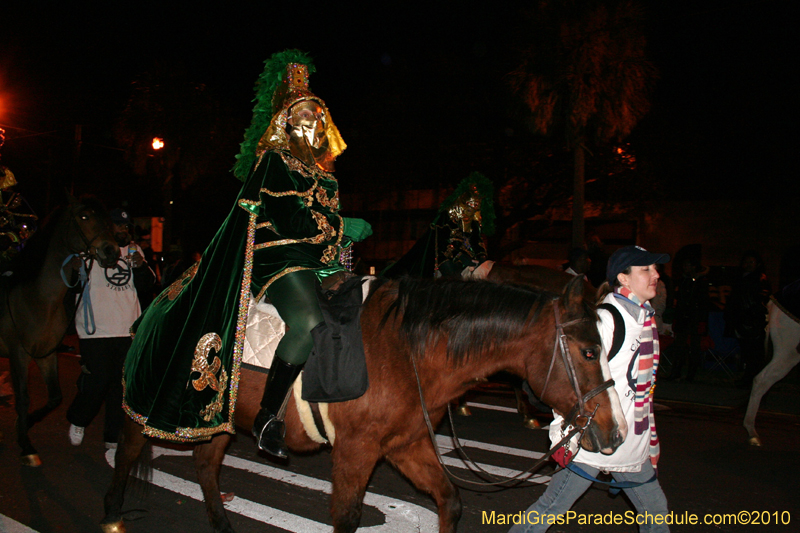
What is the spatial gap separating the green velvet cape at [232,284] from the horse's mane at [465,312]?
72 cm

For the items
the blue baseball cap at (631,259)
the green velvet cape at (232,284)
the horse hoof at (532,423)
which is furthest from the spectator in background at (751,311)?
the green velvet cape at (232,284)

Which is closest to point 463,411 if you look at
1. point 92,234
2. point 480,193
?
point 480,193

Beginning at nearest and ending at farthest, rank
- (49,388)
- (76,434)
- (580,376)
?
(580,376) → (49,388) → (76,434)

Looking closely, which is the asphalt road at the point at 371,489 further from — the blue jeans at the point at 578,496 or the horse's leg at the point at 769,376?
the blue jeans at the point at 578,496

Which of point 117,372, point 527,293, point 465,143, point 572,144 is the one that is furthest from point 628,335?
point 465,143

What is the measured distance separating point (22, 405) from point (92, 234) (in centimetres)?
184

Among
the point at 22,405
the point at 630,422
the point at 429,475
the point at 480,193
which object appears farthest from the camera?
the point at 480,193

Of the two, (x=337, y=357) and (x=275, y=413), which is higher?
(x=337, y=357)

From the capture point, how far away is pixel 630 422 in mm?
3117

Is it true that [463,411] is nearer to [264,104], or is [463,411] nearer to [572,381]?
[572,381]

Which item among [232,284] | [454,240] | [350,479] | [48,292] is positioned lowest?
[350,479]

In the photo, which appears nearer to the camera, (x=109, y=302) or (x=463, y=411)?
(x=109, y=302)

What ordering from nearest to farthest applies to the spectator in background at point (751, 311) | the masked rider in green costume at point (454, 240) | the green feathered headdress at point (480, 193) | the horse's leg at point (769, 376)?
the horse's leg at point (769, 376) < the masked rider in green costume at point (454, 240) < the green feathered headdress at point (480, 193) < the spectator in background at point (751, 311)

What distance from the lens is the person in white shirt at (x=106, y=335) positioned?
5.80 meters
